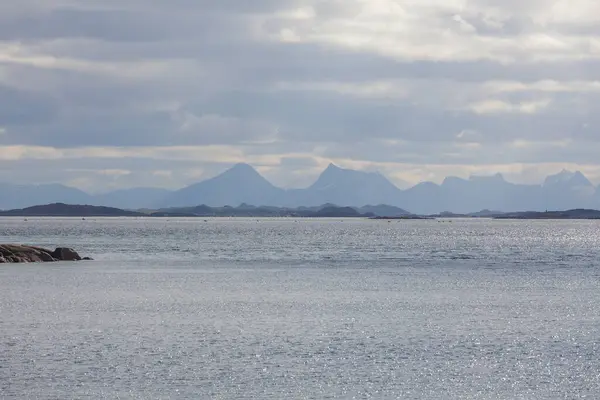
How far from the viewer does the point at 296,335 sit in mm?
52438

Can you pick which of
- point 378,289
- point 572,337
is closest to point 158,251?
point 378,289

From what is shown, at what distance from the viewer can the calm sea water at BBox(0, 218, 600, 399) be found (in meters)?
38.1

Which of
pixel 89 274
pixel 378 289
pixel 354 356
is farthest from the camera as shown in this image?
pixel 89 274

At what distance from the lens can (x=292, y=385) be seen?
38125 millimetres

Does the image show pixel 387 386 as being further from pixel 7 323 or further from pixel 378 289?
pixel 378 289

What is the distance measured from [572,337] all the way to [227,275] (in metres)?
53.5

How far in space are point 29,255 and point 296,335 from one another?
7106 centimetres

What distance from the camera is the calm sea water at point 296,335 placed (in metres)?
38.1

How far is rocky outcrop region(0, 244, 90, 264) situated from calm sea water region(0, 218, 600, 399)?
9.42 m

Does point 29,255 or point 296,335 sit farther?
point 29,255

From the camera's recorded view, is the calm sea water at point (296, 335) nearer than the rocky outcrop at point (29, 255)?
Yes

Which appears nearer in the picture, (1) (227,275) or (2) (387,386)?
(2) (387,386)

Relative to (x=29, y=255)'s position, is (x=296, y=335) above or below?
below

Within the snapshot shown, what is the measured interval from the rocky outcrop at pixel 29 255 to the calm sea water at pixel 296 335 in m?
9.42
